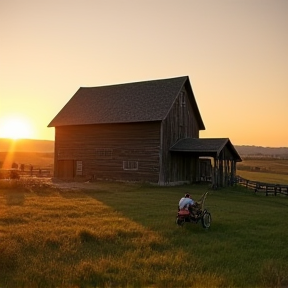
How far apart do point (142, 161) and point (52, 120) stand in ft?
40.2

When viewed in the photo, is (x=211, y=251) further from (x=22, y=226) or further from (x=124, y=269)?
(x=22, y=226)

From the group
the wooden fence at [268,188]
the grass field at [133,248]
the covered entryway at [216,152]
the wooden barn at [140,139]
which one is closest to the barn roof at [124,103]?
the wooden barn at [140,139]

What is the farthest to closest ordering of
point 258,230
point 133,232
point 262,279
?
1. point 258,230
2. point 133,232
3. point 262,279

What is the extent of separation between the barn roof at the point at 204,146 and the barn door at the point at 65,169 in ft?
37.0

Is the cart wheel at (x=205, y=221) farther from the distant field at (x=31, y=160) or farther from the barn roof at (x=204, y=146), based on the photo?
the distant field at (x=31, y=160)

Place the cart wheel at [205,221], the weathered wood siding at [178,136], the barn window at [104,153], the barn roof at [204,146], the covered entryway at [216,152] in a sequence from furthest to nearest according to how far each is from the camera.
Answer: the barn window at [104,153], the weathered wood siding at [178,136], the covered entryway at [216,152], the barn roof at [204,146], the cart wheel at [205,221]

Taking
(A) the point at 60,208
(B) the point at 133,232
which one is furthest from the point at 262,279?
(A) the point at 60,208

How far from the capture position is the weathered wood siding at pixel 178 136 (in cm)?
3703

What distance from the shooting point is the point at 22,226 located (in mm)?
14297

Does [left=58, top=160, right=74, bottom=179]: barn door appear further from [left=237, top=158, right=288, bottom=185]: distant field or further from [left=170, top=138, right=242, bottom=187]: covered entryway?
[left=237, top=158, right=288, bottom=185]: distant field

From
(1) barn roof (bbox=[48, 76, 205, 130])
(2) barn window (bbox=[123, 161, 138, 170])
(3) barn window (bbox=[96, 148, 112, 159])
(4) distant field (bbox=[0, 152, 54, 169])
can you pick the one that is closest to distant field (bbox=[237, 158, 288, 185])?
(1) barn roof (bbox=[48, 76, 205, 130])

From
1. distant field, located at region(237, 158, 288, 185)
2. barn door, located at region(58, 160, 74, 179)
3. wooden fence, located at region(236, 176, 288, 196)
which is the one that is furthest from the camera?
distant field, located at region(237, 158, 288, 185)

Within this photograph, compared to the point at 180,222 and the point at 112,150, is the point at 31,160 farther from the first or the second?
the point at 180,222

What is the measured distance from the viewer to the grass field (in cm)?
908
